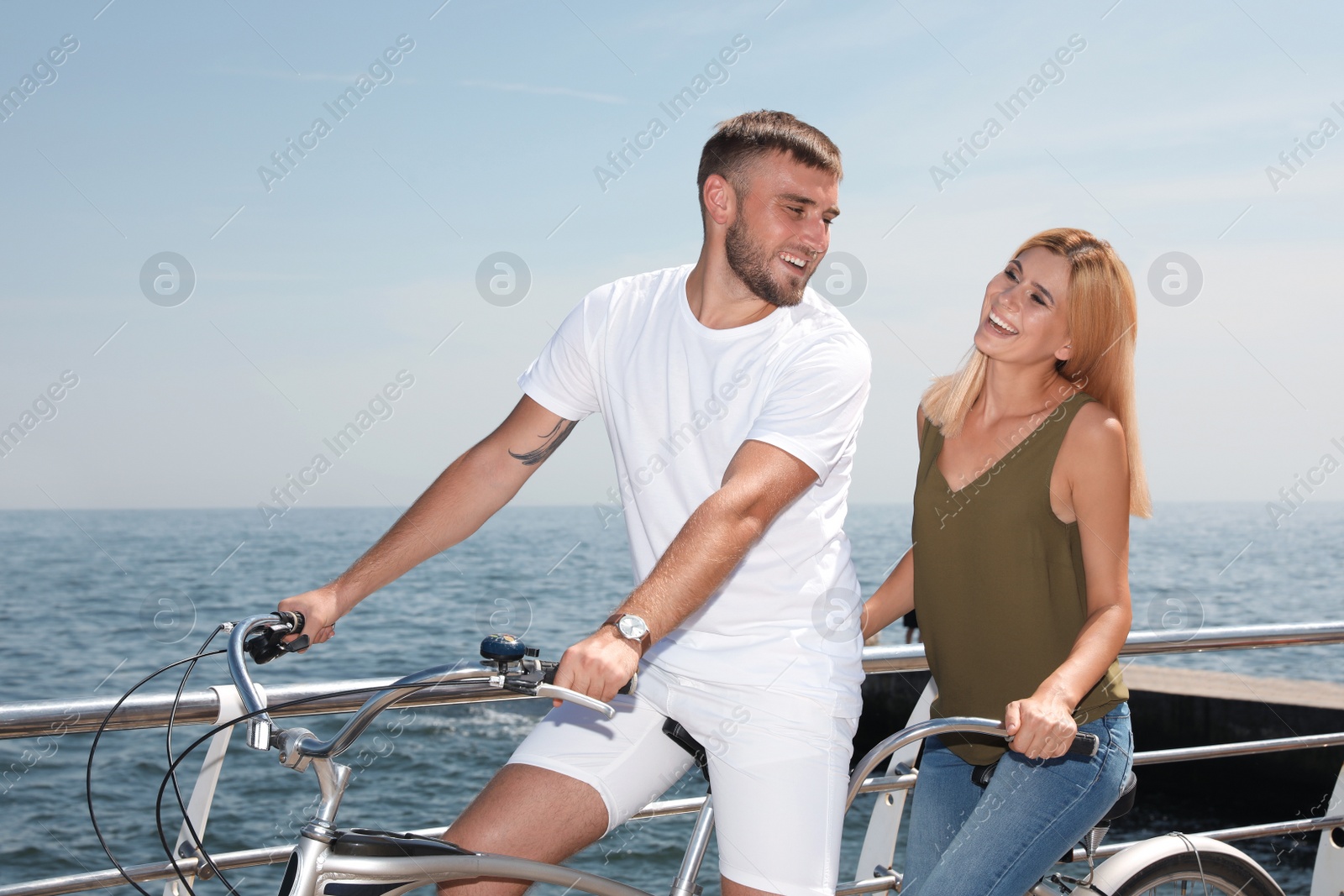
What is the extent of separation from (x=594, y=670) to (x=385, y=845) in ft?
1.47

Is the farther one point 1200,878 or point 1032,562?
point 1200,878

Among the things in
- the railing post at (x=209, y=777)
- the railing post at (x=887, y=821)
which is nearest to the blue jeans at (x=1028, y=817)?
the railing post at (x=887, y=821)

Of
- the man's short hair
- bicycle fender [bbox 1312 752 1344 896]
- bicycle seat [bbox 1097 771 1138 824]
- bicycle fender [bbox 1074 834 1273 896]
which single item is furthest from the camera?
bicycle fender [bbox 1312 752 1344 896]

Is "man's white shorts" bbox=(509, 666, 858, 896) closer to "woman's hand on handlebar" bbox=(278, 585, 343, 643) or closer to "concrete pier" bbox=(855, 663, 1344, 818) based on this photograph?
"woman's hand on handlebar" bbox=(278, 585, 343, 643)

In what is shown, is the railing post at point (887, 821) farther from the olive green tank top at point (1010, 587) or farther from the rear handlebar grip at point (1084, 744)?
the rear handlebar grip at point (1084, 744)

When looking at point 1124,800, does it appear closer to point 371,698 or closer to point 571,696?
point 571,696

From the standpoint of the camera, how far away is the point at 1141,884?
2.62m

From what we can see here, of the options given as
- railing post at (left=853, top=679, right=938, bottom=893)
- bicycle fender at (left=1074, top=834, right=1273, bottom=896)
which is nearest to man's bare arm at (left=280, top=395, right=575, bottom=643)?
railing post at (left=853, top=679, right=938, bottom=893)

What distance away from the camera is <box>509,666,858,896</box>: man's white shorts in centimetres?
191

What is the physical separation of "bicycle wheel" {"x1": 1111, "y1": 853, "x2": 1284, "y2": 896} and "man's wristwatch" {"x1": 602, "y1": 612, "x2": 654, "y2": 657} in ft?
5.29

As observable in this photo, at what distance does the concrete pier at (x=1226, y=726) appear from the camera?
502 inches

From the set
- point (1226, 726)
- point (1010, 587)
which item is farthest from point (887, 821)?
point (1226, 726)

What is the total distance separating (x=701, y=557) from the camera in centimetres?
175

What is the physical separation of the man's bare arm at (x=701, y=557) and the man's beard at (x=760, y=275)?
1.10 feet
